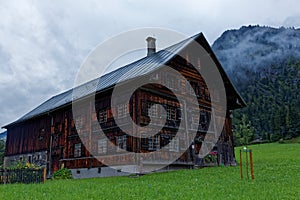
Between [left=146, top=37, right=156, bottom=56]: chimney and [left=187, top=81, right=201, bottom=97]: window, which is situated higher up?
[left=146, top=37, right=156, bottom=56]: chimney

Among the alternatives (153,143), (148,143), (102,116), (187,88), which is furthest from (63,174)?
(187,88)

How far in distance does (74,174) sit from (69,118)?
4.82 m

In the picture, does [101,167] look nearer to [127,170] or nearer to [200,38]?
[127,170]

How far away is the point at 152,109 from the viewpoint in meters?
22.2

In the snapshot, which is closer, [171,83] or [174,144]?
[174,144]

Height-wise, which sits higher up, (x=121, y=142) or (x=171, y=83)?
(x=171, y=83)

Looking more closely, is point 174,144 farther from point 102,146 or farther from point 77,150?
point 77,150

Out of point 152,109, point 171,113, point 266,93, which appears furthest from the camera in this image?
point 266,93

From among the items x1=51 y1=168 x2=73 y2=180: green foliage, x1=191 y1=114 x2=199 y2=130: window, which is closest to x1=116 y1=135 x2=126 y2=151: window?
x1=191 y1=114 x2=199 y2=130: window

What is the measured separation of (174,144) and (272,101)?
293 ft

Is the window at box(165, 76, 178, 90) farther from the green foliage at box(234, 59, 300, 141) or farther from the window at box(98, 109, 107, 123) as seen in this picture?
the green foliage at box(234, 59, 300, 141)

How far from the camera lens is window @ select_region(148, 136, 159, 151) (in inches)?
837

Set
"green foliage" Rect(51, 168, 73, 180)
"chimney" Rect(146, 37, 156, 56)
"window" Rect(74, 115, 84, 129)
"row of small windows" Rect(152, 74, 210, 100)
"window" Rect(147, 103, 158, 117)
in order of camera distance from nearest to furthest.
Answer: "window" Rect(147, 103, 158, 117)
"row of small windows" Rect(152, 74, 210, 100)
"green foliage" Rect(51, 168, 73, 180)
"window" Rect(74, 115, 84, 129)
"chimney" Rect(146, 37, 156, 56)

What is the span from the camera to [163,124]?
22.2 metres
